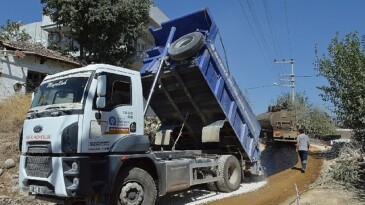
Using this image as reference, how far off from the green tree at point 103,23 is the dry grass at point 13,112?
5.95m

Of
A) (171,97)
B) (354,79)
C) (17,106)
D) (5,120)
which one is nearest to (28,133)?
(171,97)

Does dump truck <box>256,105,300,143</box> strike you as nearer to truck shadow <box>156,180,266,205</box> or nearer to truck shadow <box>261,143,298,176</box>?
truck shadow <box>261,143,298,176</box>

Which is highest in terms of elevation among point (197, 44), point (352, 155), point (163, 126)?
point (197, 44)

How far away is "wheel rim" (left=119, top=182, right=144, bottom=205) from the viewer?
685cm

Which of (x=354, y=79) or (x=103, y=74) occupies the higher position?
(x=354, y=79)

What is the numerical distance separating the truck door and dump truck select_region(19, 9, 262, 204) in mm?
17

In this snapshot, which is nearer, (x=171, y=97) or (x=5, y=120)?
(x=171, y=97)

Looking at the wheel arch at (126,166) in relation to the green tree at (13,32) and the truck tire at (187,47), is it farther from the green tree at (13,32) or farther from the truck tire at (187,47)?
the green tree at (13,32)

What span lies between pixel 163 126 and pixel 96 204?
14.2 ft

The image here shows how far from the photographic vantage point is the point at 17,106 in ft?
50.8

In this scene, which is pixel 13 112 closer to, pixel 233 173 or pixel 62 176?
pixel 233 173

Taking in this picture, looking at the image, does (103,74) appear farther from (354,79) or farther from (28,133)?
(354,79)

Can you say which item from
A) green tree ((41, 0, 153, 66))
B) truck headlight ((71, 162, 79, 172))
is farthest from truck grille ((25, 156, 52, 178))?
green tree ((41, 0, 153, 66))

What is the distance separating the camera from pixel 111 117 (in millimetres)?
6805
